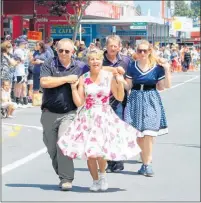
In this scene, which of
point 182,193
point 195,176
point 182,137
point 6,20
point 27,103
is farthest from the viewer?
point 6,20

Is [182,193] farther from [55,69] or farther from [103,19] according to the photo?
[103,19]

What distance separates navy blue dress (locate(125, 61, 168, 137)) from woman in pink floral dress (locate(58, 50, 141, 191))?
3.63ft

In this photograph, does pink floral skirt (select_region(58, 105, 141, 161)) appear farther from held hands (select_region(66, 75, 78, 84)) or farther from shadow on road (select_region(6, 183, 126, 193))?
shadow on road (select_region(6, 183, 126, 193))

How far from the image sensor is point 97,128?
8500 mm

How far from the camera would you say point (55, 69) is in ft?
28.6

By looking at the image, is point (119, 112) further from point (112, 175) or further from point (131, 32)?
point (131, 32)

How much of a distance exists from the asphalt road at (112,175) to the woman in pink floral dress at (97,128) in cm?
44

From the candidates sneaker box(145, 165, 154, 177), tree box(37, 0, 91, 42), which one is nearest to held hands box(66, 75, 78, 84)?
sneaker box(145, 165, 154, 177)

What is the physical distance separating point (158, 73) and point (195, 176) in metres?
1.39

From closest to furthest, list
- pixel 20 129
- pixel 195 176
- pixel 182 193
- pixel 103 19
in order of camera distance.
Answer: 1. pixel 182 193
2. pixel 195 176
3. pixel 20 129
4. pixel 103 19

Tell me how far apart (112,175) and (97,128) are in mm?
1545

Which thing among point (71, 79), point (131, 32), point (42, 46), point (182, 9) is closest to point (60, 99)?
point (71, 79)

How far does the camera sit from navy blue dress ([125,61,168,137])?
9.88 metres

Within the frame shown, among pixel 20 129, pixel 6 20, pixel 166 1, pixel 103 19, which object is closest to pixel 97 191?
pixel 20 129
